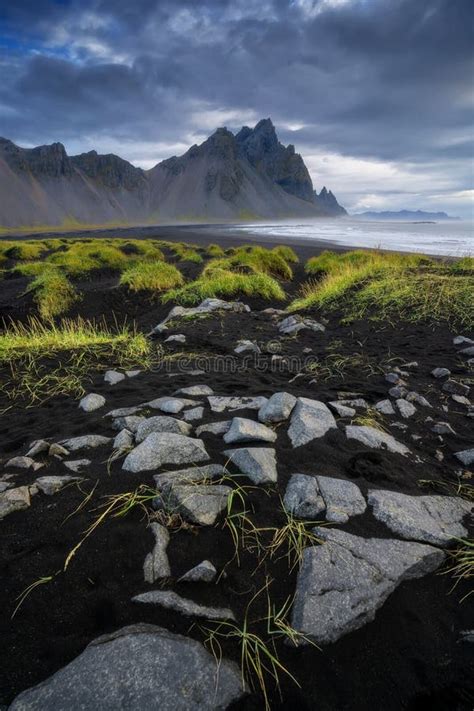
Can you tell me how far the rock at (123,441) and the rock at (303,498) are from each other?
118 centimetres

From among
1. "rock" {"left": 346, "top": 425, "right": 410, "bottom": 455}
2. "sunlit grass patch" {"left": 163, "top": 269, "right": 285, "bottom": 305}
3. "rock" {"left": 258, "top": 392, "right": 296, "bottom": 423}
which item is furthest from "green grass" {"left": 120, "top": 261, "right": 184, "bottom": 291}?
"rock" {"left": 346, "top": 425, "right": 410, "bottom": 455}

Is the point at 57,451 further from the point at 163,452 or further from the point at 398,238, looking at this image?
the point at 398,238

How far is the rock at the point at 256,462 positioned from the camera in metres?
2.40

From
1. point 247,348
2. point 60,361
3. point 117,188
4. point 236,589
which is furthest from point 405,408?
point 117,188

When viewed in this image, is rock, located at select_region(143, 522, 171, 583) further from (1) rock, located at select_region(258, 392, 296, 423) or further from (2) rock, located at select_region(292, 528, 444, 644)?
(1) rock, located at select_region(258, 392, 296, 423)

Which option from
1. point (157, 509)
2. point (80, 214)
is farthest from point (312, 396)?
point (80, 214)

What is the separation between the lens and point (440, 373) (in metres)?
4.54

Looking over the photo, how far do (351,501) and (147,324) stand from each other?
7.74 m

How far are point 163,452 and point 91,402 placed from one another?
4.59 ft

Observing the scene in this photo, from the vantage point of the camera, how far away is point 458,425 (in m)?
3.37

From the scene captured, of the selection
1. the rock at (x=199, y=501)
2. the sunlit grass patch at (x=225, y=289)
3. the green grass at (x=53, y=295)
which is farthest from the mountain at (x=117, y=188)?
the rock at (x=199, y=501)

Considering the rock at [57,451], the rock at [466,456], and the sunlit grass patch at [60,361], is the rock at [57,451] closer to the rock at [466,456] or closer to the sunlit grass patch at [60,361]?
the sunlit grass patch at [60,361]

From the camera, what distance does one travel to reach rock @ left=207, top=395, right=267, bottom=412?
3422 millimetres

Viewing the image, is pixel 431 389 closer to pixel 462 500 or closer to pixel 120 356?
pixel 462 500
